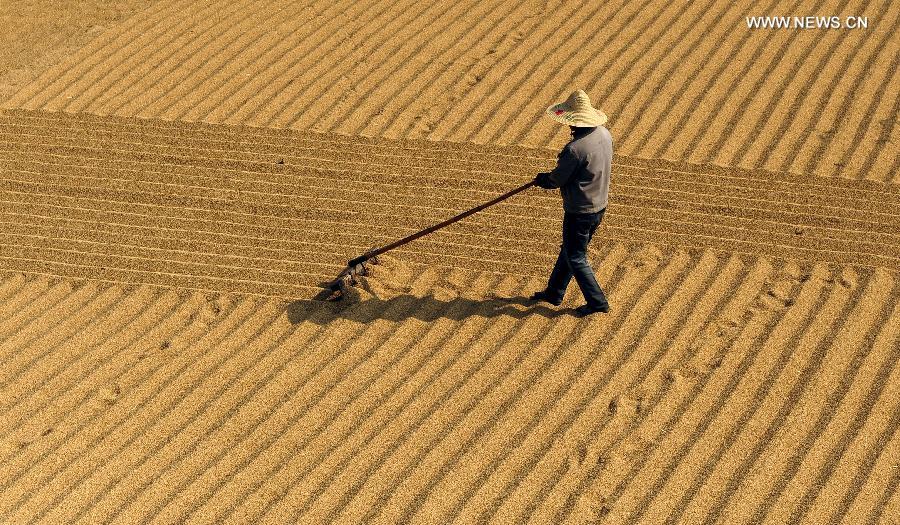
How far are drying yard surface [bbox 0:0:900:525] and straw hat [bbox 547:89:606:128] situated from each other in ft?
3.15

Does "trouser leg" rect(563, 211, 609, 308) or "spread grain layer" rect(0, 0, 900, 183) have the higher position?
"spread grain layer" rect(0, 0, 900, 183)

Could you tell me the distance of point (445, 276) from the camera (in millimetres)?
5492

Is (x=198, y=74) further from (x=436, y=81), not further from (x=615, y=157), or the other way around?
(x=615, y=157)

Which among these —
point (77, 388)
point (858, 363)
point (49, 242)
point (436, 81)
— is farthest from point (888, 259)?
point (49, 242)

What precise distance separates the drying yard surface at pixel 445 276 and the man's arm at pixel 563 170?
742mm

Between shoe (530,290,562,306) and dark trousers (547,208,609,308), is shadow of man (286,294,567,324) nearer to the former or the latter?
shoe (530,290,562,306)

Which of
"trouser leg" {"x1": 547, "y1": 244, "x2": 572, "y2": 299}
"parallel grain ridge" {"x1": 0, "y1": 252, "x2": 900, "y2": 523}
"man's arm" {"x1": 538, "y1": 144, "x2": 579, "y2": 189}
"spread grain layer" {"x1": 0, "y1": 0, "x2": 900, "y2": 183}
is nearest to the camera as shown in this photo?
"parallel grain ridge" {"x1": 0, "y1": 252, "x2": 900, "y2": 523}

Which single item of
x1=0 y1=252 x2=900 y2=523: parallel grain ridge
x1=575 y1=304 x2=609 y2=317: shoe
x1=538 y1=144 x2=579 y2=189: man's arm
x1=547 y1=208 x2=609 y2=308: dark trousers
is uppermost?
x1=538 y1=144 x2=579 y2=189: man's arm

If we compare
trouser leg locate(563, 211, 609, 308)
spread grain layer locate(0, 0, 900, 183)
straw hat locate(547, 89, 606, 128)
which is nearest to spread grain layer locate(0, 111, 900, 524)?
trouser leg locate(563, 211, 609, 308)

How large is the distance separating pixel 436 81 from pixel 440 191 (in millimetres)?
1508

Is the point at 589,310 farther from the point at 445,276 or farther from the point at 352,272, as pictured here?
the point at 352,272

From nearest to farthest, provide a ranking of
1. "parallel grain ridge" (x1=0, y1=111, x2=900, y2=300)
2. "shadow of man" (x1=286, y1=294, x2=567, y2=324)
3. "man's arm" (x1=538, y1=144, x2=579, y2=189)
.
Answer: "man's arm" (x1=538, y1=144, x2=579, y2=189), "shadow of man" (x1=286, y1=294, x2=567, y2=324), "parallel grain ridge" (x1=0, y1=111, x2=900, y2=300)

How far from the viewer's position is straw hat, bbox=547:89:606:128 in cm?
480

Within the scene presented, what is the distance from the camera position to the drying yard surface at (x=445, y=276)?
419cm
